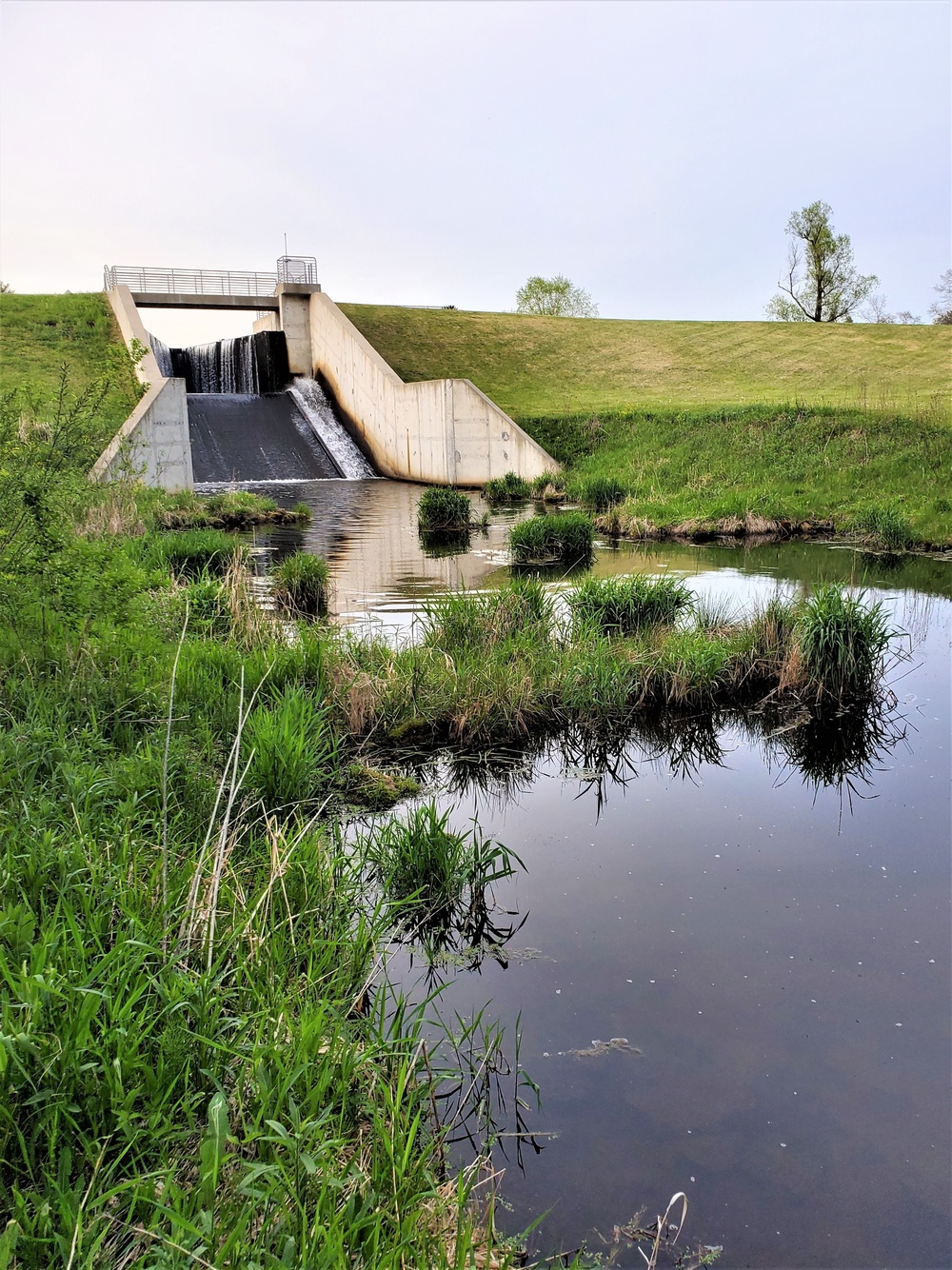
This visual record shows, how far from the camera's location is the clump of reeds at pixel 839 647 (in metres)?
7.36

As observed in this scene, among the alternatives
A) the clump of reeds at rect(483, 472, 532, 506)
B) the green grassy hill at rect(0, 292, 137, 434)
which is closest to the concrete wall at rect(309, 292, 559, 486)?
the clump of reeds at rect(483, 472, 532, 506)

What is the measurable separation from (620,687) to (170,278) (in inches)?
1212

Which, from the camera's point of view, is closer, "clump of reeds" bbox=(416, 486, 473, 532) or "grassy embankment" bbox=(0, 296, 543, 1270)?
"grassy embankment" bbox=(0, 296, 543, 1270)

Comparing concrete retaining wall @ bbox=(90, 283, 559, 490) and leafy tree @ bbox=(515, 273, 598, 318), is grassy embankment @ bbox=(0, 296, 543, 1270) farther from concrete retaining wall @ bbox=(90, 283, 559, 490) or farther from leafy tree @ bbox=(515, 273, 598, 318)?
leafy tree @ bbox=(515, 273, 598, 318)

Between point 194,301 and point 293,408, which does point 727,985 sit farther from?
point 194,301

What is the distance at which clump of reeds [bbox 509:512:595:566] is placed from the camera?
1355cm

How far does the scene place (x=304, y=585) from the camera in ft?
34.8

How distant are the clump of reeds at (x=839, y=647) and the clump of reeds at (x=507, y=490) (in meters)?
14.7

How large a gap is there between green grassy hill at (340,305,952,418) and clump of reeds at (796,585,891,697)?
790 inches

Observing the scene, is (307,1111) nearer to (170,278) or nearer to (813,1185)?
(813,1185)

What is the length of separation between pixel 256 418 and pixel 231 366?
395 centimetres

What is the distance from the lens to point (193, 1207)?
2.20 meters

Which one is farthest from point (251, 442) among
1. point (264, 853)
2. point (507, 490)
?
point (264, 853)

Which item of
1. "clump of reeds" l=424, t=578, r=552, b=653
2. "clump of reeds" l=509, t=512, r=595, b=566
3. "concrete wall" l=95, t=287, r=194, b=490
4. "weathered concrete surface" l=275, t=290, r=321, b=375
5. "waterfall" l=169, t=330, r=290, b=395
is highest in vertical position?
"weathered concrete surface" l=275, t=290, r=321, b=375
